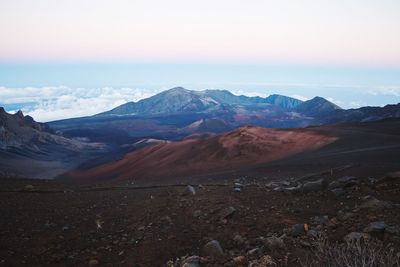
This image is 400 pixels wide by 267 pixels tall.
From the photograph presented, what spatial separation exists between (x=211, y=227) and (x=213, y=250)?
2031 millimetres

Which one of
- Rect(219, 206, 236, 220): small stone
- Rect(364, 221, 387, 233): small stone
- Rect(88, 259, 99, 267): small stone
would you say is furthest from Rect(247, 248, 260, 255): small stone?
Rect(88, 259, 99, 267): small stone

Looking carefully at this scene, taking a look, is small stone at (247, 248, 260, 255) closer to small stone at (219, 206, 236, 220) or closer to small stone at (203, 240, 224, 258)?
small stone at (203, 240, 224, 258)

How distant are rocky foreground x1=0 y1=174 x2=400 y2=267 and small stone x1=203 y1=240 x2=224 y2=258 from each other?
21mm

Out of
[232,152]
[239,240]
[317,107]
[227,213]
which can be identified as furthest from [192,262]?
[317,107]

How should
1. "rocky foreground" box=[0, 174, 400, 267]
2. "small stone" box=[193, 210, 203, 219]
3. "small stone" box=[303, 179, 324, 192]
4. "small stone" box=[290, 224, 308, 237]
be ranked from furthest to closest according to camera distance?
"small stone" box=[303, 179, 324, 192] → "small stone" box=[193, 210, 203, 219] → "small stone" box=[290, 224, 308, 237] → "rocky foreground" box=[0, 174, 400, 267]

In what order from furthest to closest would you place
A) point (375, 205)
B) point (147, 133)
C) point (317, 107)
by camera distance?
point (317, 107) < point (147, 133) < point (375, 205)

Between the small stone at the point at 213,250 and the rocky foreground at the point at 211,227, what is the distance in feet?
0.07

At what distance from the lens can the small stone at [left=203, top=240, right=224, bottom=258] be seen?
8268 mm

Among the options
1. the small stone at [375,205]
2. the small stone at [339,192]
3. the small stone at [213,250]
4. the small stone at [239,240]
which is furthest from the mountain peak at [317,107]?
the small stone at [213,250]

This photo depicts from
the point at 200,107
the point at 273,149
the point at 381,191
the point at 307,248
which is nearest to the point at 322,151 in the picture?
the point at 273,149

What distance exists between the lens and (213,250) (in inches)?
331

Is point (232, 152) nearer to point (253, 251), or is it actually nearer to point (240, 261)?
point (253, 251)

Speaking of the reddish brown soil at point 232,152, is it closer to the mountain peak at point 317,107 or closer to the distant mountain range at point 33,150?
the distant mountain range at point 33,150

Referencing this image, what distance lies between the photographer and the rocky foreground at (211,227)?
309 inches
